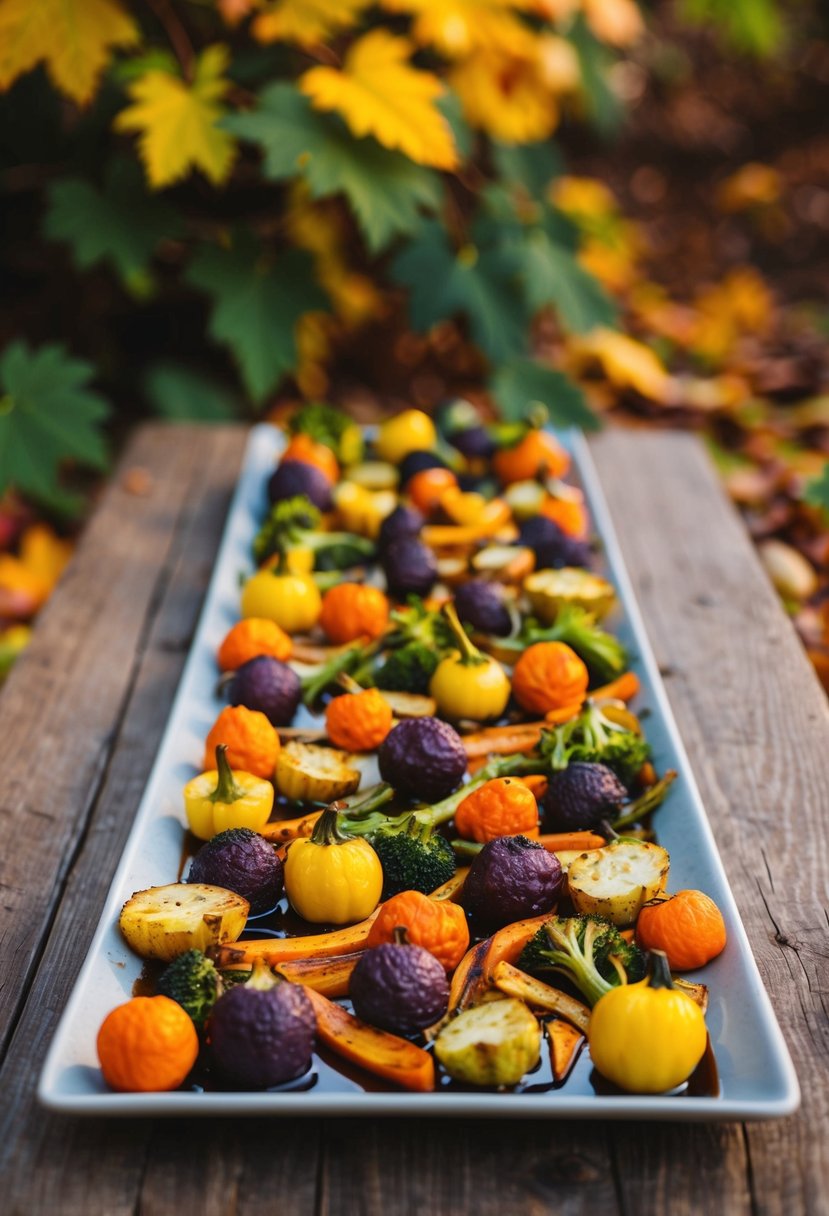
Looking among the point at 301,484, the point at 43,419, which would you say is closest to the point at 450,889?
the point at 301,484

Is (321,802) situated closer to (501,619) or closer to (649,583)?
(501,619)

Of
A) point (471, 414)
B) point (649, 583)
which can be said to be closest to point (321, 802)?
point (649, 583)

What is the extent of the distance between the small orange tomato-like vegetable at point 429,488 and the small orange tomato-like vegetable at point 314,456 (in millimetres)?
219

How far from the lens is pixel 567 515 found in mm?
2717

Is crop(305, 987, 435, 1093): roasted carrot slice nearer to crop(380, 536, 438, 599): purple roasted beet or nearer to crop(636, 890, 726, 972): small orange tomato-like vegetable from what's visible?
crop(636, 890, 726, 972): small orange tomato-like vegetable

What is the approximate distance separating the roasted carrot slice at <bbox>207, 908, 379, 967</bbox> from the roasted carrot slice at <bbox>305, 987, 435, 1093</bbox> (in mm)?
86

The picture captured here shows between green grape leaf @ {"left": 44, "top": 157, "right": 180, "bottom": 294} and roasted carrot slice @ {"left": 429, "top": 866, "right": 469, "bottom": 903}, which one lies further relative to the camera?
green grape leaf @ {"left": 44, "top": 157, "right": 180, "bottom": 294}

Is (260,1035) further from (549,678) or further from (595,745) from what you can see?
(549,678)

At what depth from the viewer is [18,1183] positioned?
135cm

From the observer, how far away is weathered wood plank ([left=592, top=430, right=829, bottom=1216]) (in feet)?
4.59

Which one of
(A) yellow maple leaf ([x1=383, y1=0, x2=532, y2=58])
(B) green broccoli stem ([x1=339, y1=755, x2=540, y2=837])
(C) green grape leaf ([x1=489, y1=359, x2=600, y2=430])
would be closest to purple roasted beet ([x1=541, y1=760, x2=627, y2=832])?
(B) green broccoli stem ([x1=339, y1=755, x2=540, y2=837])

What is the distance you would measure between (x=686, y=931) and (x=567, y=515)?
4.31ft

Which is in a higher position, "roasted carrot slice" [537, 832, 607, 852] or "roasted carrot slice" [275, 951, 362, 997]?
"roasted carrot slice" [275, 951, 362, 997]

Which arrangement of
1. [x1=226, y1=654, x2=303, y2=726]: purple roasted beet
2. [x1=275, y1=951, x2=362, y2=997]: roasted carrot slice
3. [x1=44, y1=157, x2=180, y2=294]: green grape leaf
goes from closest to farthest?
[x1=275, y1=951, x2=362, y2=997]: roasted carrot slice → [x1=226, y1=654, x2=303, y2=726]: purple roasted beet → [x1=44, y1=157, x2=180, y2=294]: green grape leaf
